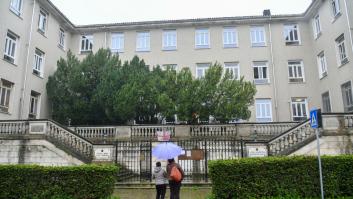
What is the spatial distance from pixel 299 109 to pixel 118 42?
17403 millimetres

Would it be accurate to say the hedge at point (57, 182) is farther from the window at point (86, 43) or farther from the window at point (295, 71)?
the window at point (295, 71)

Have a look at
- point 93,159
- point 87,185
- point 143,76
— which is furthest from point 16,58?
point 87,185

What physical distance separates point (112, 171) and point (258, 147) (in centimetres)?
804

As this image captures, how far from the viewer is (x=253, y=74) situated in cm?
2788

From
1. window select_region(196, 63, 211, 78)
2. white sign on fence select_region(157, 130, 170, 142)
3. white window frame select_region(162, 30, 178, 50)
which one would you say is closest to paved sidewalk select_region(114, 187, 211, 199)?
white sign on fence select_region(157, 130, 170, 142)

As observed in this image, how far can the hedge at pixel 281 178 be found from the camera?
11.4 m

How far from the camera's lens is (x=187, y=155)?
1786 centimetres

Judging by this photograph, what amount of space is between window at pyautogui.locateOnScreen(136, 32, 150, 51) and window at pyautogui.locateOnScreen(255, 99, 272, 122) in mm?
11208

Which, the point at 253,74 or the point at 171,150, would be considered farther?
the point at 253,74

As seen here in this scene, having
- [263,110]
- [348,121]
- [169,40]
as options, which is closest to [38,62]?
[169,40]

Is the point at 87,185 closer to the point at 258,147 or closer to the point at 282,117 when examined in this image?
the point at 258,147

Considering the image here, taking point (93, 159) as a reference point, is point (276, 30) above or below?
above

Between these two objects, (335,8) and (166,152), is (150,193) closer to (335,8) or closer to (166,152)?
(166,152)

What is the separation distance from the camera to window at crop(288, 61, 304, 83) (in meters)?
27.5
